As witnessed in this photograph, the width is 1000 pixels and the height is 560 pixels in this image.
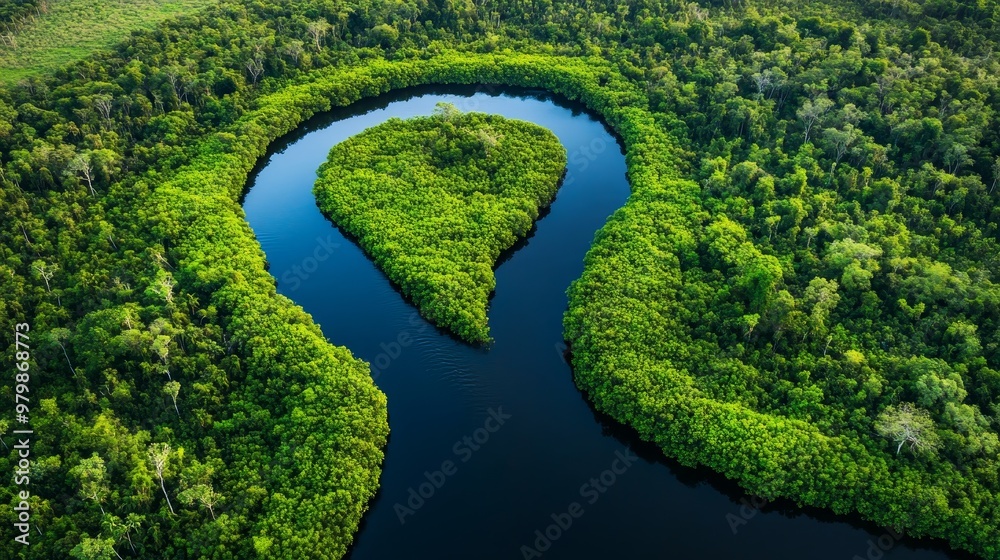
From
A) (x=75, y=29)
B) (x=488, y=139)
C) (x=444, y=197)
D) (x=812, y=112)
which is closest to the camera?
(x=444, y=197)

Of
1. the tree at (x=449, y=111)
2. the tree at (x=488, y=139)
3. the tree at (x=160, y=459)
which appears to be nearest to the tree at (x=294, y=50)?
the tree at (x=449, y=111)

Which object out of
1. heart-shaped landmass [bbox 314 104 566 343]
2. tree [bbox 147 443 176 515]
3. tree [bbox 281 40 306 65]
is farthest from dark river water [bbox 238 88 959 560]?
tree [bbox 281 40 306 65]

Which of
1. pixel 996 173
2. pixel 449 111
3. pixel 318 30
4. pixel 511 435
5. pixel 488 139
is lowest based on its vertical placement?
pixel 511 435

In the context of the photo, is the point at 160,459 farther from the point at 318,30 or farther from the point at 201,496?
the point at 318,30

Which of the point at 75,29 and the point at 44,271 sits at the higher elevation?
the point at 75,29

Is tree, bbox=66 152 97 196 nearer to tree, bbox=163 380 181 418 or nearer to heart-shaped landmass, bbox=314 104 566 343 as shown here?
heart-shaped landmass, bbox=314 104 566 343

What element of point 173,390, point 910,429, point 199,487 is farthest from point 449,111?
point 910,429

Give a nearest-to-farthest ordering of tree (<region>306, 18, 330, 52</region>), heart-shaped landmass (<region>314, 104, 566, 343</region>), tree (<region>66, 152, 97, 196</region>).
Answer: heart-shaped landmass (<region>314, 104, 566, 343</region>)
tree (<region>66, 152, 97, 196</region>)
tree (<region>306, 18, 330, 52</region>)
